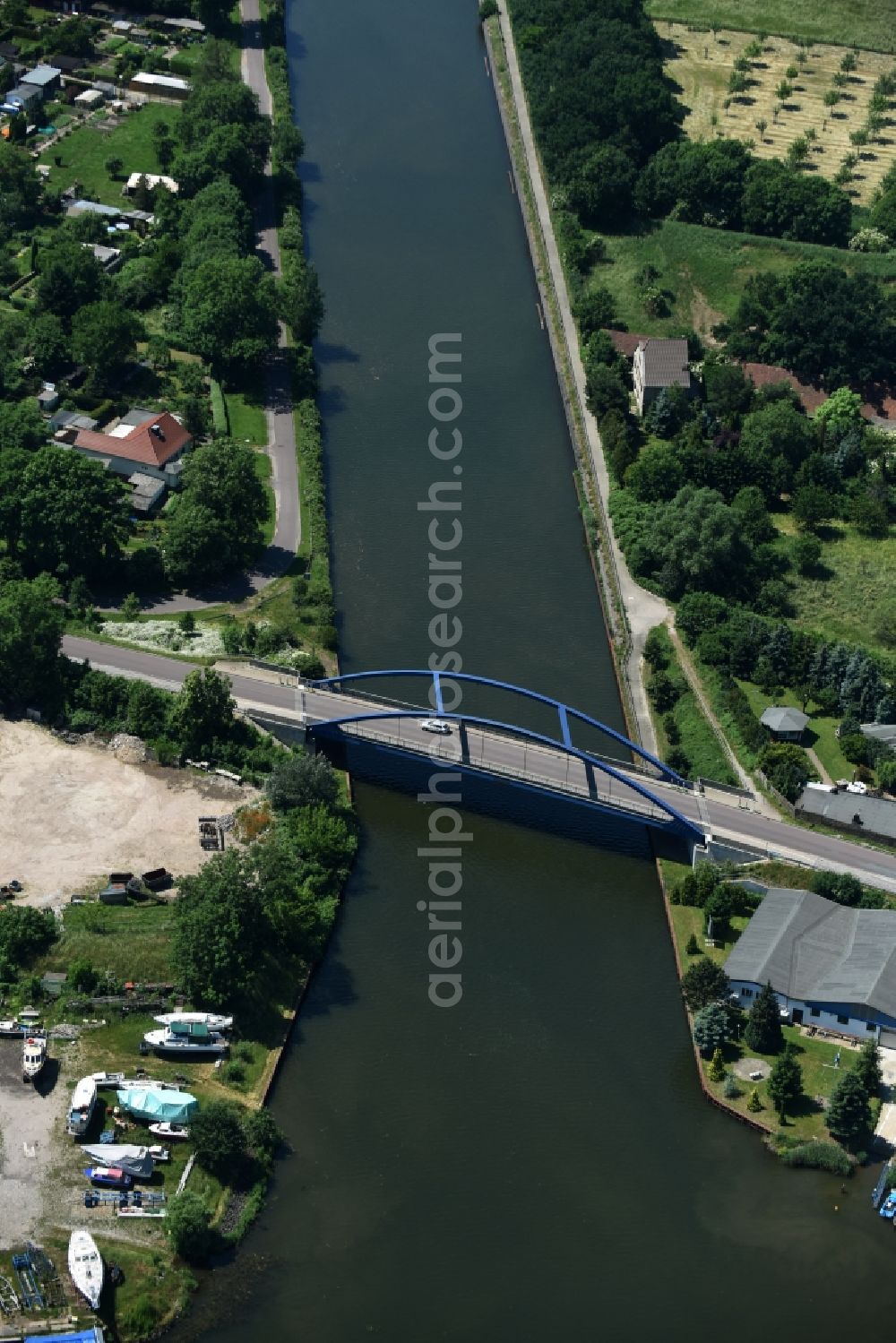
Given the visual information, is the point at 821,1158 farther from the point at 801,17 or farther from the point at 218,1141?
the point at 801,17

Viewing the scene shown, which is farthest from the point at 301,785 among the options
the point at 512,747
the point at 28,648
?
the point at 28,648

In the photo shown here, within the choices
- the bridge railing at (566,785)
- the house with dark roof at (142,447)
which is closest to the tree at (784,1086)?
the bridge railing at (566,785)

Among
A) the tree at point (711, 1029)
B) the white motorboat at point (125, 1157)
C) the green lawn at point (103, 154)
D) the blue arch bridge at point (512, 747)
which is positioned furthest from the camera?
the green lawn at point (103, 154)

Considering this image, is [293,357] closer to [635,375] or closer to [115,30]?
[635,375]

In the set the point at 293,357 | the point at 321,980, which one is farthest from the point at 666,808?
the point at 293,357

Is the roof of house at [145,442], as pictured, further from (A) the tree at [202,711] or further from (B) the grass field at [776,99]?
(B) the grass field at [776,99]

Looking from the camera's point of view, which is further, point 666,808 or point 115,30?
point 115,30
